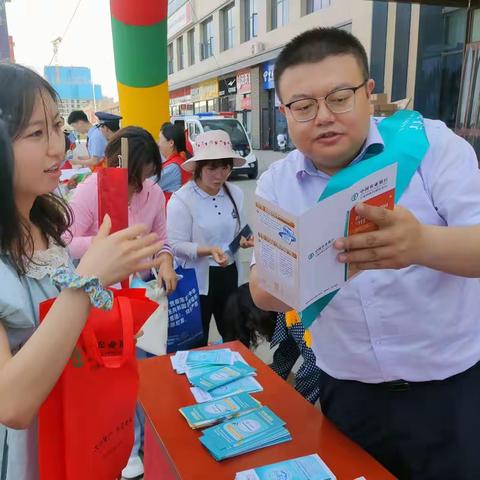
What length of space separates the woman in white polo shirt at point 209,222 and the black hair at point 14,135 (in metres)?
→ 1.50

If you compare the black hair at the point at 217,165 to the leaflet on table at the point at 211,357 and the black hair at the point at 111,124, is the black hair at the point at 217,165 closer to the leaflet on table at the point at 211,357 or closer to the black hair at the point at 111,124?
the leaflet on table at the point at 211,357

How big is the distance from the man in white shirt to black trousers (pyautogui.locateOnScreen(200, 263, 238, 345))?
1.36m

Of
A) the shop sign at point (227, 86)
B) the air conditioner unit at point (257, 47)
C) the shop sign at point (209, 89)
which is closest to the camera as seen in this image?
the air conditioner unit at point (257, 47)

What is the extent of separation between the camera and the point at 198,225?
99.9 inches

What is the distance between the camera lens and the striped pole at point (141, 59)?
3.75 m

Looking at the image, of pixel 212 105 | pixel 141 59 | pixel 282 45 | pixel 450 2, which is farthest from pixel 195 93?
pixel 141 59

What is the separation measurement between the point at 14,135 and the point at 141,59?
3356 millimetres

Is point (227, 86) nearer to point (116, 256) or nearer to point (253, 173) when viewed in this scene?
point (253, 173)

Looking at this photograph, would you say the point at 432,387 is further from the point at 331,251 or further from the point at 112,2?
the point at 112,2

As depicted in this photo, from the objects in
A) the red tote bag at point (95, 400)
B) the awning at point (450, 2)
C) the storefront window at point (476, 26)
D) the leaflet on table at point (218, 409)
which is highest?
the storefront window at point (476, 26)

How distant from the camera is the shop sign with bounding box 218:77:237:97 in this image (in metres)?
20.4

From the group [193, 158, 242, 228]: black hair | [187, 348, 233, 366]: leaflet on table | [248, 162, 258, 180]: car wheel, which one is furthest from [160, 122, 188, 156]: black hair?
[248, 162, 258, 180]: car wheel

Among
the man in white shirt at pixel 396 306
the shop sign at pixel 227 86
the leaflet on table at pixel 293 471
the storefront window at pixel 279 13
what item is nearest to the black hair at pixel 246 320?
the man in white shirt at pixel 396 306

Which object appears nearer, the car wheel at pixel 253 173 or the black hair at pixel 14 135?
the black hair at pixel 14 135
